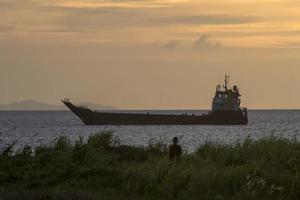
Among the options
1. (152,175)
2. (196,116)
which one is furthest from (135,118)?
(152,175)

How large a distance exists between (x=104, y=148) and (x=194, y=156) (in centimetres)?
379

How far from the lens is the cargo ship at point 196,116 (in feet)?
375

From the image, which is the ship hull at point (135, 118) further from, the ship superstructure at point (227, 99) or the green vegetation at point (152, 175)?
the green vegetation at point (152, 175)

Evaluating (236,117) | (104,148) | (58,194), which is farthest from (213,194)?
(236,117)

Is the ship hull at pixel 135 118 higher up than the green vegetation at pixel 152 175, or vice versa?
the ship hull at pixel 135 118

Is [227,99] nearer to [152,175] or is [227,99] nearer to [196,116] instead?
[196,116]

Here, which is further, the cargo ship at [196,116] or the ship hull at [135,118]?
the ship hull at [135,118]

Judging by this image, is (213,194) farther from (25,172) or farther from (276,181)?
(25,172)

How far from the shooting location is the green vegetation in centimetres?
1691

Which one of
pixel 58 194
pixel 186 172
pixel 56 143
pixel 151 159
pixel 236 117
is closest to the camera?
pixel 58 194

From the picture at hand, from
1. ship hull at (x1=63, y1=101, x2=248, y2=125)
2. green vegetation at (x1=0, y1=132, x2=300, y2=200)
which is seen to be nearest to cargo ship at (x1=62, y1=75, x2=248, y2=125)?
ship hull at (x1=63, y1=101, x2=248, y2=125)

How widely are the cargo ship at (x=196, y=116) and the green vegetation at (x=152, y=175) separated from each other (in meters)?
89.8

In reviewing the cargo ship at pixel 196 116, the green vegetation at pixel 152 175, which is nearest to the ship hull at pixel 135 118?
the cargo ship at pixel 196 116

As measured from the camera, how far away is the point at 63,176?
1880cm
